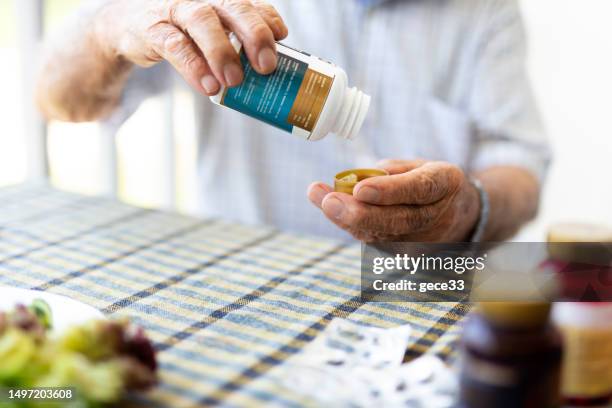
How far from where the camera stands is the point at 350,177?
0.72m

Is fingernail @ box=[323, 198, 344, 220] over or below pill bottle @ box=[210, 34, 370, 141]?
below

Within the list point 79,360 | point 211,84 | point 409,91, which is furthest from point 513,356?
point 409,91

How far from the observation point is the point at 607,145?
1.82 metres

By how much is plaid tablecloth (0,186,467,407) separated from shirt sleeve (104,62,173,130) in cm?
19

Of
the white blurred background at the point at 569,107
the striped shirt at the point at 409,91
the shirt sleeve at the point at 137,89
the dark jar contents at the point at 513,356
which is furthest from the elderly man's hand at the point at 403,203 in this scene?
the white blurred background at the point at 569,107

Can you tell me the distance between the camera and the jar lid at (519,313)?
1.29 ft

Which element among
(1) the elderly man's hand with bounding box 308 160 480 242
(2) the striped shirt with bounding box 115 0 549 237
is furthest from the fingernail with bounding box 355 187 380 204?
(2) the striped shirt with bounding box 115 0 549 237

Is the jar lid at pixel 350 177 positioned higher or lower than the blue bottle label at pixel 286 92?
lower

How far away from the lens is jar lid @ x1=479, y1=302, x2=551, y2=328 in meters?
0.39

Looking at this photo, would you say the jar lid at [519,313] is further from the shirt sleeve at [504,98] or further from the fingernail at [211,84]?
the shirt sleeve at [504,98]

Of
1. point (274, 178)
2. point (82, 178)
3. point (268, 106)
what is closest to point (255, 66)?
point (268, 106)

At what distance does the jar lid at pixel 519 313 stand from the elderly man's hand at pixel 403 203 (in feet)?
0.96

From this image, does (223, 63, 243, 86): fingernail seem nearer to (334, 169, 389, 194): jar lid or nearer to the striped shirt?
(334, 169, 389, 194): jar lid

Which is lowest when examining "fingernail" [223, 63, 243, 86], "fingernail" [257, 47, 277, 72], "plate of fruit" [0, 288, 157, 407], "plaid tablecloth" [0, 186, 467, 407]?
"plaid tablecloth" [0, 186, 467, 407]
